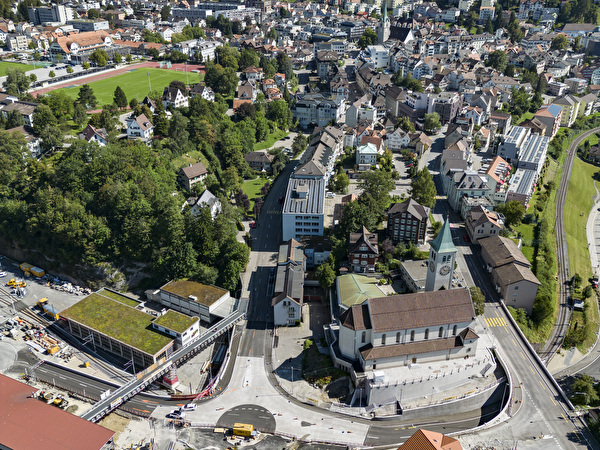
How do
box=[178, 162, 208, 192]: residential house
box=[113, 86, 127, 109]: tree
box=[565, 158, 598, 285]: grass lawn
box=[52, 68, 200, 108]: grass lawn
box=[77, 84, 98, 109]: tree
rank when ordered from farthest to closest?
box=[52, 68, 200, 108]: grass lawn
box=[113, 86, 127, 109]: tree
box=[77, 84, 98, 109]: tree
box=[178, 162, 208, 192]: residential house
box=[565, 158, 598, 285]: grass lawn

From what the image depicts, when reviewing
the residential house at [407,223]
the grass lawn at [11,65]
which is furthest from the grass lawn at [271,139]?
the grass lawn at [11,65]

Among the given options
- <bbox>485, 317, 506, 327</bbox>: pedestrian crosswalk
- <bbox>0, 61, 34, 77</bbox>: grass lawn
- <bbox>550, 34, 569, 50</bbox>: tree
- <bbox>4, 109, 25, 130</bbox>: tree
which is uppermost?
<bbox>550, 34, 569, 50</bbox>: tree

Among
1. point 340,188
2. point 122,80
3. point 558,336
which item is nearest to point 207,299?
point 340,188

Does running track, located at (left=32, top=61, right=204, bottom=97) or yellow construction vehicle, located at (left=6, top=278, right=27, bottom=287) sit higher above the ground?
running track, located at (left=32, top=61, right=204, bottom=97)

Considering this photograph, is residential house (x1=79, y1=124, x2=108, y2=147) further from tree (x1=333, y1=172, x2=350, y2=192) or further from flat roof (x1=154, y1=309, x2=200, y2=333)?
flat roof (x1=154, y1=309, x2=200, y2=333)

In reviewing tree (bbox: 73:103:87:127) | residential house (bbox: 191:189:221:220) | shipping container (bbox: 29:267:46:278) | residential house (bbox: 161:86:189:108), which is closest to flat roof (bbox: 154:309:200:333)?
residential house (bbox: 191:189:221:220)

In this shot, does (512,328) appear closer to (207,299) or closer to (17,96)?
(207,299)
